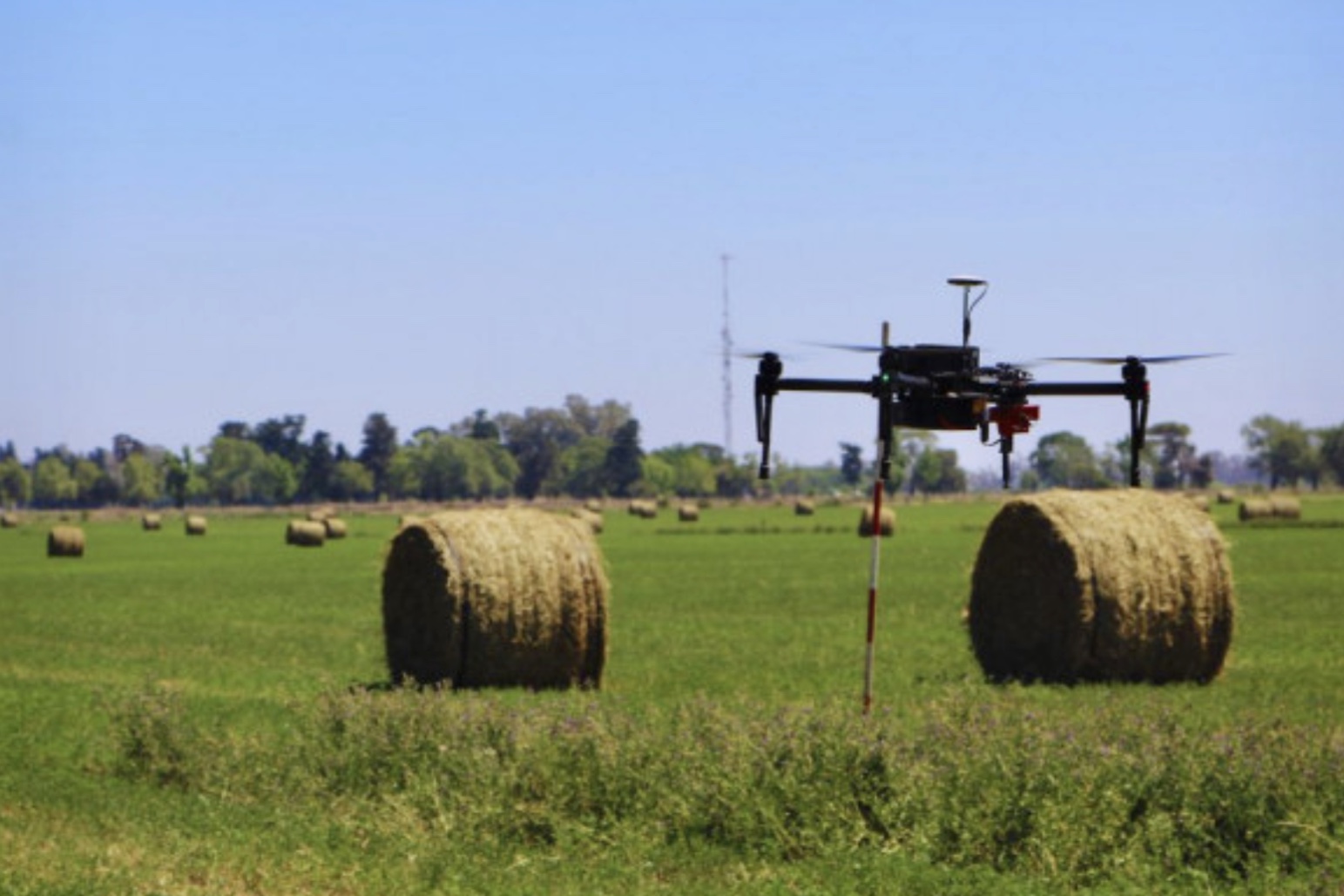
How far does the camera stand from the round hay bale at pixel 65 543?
73.0 metres

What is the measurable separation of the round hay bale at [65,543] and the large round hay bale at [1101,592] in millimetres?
51790

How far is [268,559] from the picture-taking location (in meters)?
68.3

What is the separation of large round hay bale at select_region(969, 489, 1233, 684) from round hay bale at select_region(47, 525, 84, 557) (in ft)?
170

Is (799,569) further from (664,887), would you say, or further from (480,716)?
(664,887)

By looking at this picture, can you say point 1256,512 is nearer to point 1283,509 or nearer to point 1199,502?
point 1283,509

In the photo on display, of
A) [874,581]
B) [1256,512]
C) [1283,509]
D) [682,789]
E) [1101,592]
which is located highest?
[1283,509]

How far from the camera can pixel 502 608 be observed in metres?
25.2

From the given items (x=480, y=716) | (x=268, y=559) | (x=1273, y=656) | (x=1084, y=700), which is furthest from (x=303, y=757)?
(x=268, y=559)

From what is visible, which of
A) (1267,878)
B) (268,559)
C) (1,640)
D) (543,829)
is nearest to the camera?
(1267,878)

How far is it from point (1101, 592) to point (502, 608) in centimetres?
758

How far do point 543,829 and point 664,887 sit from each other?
2240mm

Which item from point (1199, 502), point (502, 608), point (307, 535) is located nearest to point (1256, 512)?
point (1199, 502)

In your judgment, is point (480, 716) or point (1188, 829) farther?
point (480, 716)

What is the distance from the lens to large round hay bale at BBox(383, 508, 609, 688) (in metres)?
25.2
